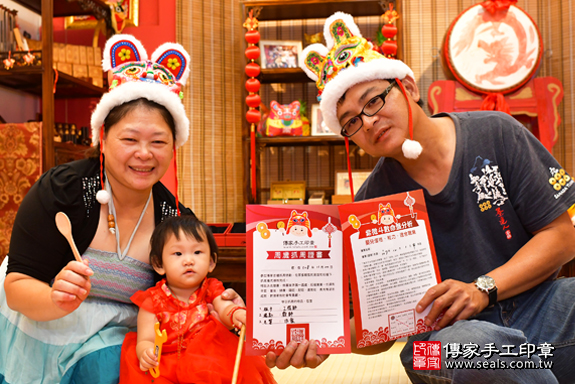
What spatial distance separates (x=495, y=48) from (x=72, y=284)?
2412 millimetres

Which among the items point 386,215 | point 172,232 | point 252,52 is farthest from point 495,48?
point 172,232

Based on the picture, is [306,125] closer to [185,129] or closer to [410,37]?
[410,37]

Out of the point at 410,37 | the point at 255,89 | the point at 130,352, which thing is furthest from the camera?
the point at 410,37

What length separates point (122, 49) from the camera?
145cm

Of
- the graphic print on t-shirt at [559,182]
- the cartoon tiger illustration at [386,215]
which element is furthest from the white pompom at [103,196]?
the graphic print on t-shirt at [559,182]

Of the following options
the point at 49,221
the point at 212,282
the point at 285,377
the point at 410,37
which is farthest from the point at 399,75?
the point at 410,37

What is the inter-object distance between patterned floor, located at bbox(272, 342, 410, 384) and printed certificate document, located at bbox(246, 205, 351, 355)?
2.98ft

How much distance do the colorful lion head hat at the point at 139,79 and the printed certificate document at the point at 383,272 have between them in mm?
650

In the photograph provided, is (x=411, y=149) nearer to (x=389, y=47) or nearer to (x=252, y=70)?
(x=389, y=47)

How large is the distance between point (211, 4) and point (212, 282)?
235cm

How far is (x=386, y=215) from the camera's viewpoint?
1131 millimetres

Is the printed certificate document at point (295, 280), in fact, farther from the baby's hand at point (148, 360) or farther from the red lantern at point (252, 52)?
the red lantern at point (252, 52)

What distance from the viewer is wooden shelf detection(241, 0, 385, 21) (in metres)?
2.76

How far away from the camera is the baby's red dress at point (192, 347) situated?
3.99ft
